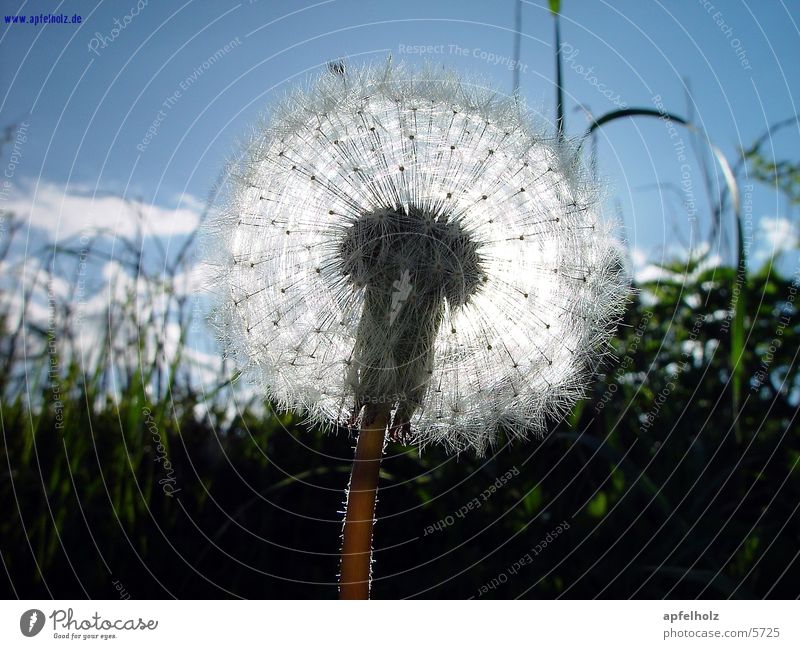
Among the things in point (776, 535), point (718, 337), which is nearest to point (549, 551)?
point (776, 535)

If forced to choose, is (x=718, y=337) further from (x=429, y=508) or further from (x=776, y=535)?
(x=429, y=508)

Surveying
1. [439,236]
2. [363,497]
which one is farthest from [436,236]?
[363,497]

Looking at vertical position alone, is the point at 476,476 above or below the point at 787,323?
below

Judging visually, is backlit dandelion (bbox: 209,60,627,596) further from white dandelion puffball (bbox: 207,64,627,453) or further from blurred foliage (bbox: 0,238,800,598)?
blurred foliage (bbox: 0,238,800,598)

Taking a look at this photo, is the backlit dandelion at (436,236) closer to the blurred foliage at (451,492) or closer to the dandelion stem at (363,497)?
the dandelion stem at (363,497)
